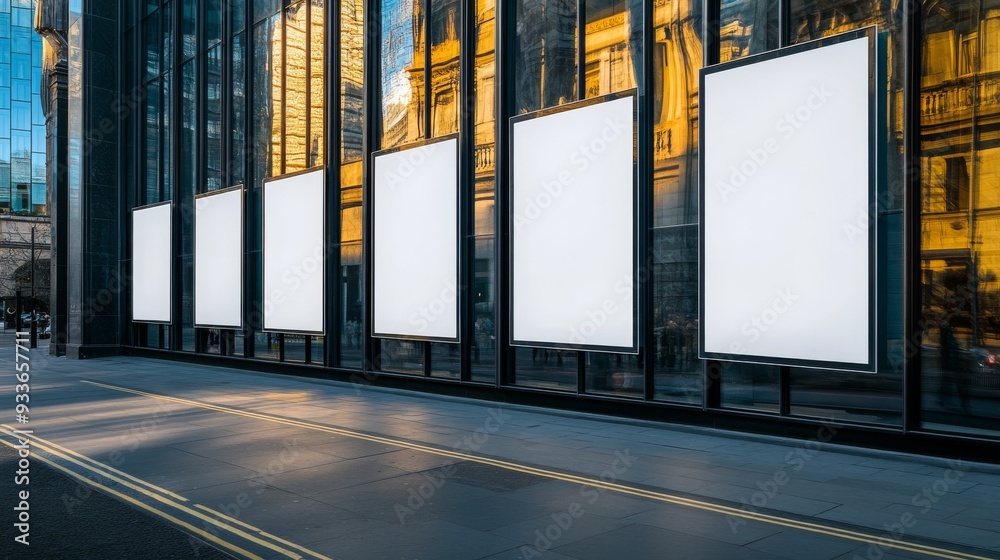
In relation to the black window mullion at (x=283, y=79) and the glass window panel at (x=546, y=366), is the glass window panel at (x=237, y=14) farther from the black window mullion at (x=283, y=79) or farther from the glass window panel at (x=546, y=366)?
the glass window panel at (x=546, y=366)

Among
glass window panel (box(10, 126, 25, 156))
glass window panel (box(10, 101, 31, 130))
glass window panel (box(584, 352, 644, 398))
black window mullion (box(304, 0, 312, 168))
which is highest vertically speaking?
glass window panel (box(10, 101, 31, 130))

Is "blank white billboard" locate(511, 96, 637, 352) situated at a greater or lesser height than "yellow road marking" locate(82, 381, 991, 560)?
greater

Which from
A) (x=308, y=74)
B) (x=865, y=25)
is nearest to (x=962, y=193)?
(x=865, y=25)

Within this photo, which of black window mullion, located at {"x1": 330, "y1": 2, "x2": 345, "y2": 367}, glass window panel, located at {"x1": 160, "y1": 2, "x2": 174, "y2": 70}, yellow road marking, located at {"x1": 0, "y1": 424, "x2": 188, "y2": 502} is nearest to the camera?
yellow road marking, located at {"x1": 0, "y1": 424, "x2": 188, "y2": 502}

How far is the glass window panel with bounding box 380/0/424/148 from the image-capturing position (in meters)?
17.9

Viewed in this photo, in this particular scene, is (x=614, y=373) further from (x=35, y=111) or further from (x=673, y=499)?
(x=35, y=111)

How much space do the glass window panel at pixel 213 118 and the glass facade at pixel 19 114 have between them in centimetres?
5620

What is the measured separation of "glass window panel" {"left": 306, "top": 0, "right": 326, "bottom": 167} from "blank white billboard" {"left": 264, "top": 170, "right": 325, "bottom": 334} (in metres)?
0.87

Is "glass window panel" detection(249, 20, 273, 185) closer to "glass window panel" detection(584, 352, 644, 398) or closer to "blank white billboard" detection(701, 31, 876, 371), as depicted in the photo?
"glass window panel" detection(584, 352, 644, 398)

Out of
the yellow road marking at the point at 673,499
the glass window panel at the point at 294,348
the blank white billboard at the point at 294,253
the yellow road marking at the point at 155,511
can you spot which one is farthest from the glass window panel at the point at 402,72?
the yellow road marking at the point at 155,511

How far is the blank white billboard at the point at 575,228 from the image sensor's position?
12992mm

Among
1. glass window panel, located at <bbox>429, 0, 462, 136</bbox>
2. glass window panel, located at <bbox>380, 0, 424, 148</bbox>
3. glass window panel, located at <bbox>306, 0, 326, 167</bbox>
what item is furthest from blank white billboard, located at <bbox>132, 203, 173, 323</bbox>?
glass window panel, located at <bbox>429, 0, 462, 136</bbox>

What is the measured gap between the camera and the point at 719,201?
39.1 ft

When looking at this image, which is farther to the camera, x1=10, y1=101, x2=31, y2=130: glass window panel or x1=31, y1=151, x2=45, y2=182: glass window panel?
x1=31, y1=151, x2=45, y2=182: glass window panel
